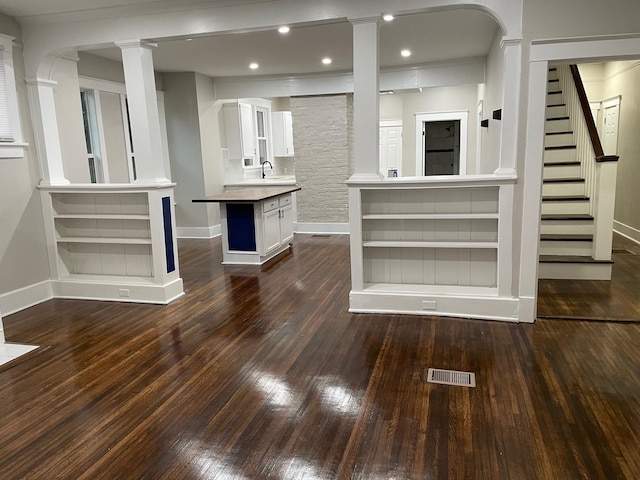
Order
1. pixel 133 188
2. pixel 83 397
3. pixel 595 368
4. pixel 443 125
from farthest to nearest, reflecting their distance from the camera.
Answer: pixel 443 125, pixel 133 188, pixel 595 368, pixel 83 397

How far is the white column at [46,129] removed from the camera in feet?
14.8

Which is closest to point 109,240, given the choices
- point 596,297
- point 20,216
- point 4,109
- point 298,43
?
point 20,216

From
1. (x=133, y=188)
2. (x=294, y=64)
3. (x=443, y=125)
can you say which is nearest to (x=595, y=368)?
(x=133, y=188)

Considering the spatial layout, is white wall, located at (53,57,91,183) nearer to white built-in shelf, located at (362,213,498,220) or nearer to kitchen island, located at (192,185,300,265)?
kitchen island, located at (192,185,300,265)

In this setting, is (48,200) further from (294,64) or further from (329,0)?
(294,64)

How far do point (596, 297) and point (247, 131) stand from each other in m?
6.32

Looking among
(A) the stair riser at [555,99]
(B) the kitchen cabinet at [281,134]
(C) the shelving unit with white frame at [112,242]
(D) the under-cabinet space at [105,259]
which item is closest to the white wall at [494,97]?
(A) the stair riser at [555,99]

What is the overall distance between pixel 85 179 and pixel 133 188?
1311 millimetres

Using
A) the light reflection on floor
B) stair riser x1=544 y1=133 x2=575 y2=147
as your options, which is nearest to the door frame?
stair riser x1=544 y1=133 x2=575 y2=147

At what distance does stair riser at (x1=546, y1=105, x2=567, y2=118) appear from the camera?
20.7 ft

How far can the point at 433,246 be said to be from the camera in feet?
12.9

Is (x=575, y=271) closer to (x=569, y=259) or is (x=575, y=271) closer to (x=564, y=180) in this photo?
(x=569, y=259)

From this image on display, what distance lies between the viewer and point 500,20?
11.5 ft

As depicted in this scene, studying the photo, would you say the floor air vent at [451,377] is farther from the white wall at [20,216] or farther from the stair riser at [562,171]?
the white wall at [20,216]
